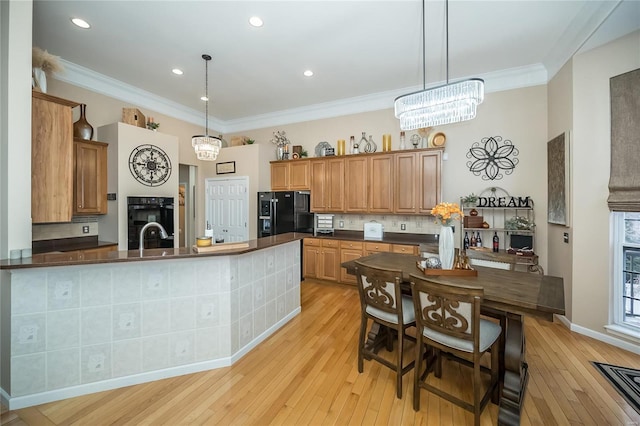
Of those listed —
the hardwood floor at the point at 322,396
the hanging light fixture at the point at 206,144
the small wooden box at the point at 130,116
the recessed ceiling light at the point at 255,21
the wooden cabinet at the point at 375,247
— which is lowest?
the hardwood floor at the point at 322,396

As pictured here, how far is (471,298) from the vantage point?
59.8 inches

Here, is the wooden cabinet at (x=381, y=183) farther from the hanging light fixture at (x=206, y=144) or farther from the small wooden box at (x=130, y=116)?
the small wooden box at (x=130, y=116)

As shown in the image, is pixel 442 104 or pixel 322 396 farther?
pixel 442 104

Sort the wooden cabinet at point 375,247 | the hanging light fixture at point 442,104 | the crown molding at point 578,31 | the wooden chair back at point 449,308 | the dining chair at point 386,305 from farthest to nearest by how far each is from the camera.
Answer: the wooden cabinet at point 375,247 < the crown molding at point 578,31 < the hanging light fixture at point 442,104 < the dining chair at point 386,305 < the wooden chair back at point 449,308

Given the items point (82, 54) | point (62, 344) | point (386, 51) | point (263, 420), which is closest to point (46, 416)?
point (62, 344)

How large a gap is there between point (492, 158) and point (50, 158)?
5.51 m

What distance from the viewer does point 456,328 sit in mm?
1637

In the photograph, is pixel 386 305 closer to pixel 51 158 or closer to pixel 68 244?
pixel 51 158

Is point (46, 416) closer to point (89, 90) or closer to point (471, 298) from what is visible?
point (471, 298)

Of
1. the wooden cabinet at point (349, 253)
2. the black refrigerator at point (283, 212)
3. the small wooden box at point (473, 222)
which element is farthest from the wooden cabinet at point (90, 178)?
the small wooden box at point (473, 222)

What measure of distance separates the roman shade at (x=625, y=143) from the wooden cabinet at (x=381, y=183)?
2453mm

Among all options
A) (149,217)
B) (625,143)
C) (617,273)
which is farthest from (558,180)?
(149,217)

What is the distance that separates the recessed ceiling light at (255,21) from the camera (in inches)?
102

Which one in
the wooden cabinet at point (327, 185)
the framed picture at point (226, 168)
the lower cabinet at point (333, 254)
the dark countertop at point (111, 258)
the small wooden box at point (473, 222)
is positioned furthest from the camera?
the framed picture at point (226, 168)
